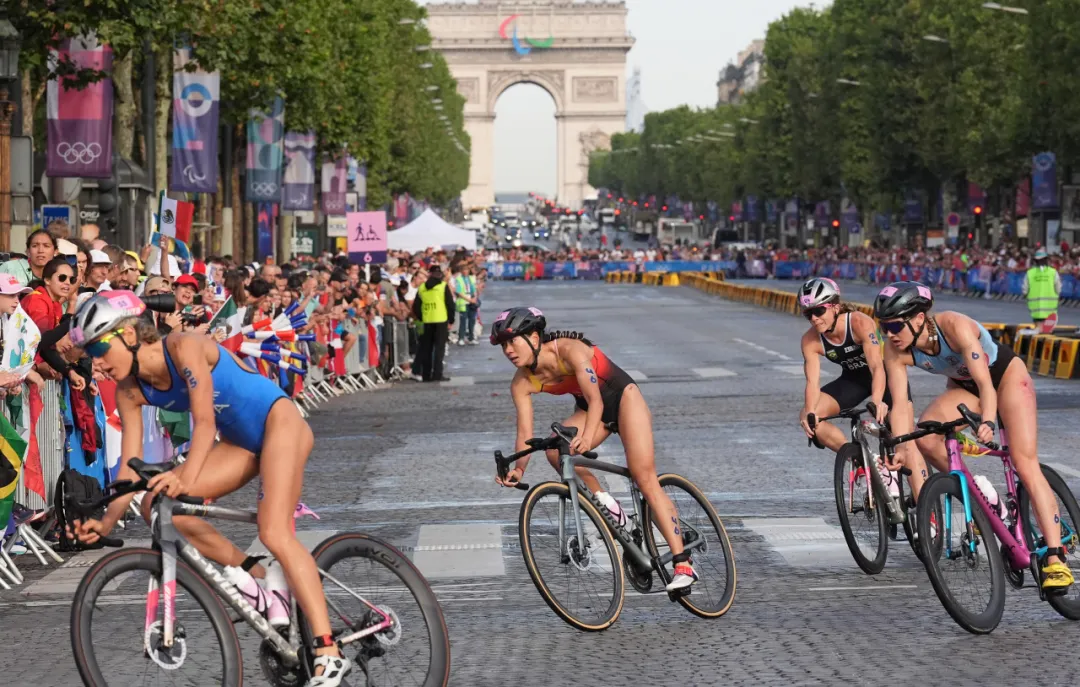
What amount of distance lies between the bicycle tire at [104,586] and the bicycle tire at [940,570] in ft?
10.1

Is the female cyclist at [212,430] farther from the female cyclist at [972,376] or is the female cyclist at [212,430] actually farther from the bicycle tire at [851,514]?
the bicycle tire at [851,514]

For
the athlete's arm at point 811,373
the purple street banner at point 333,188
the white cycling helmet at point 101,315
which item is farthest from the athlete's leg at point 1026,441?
Result: the purple street banner at point 333,188

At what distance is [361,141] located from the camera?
6075cm

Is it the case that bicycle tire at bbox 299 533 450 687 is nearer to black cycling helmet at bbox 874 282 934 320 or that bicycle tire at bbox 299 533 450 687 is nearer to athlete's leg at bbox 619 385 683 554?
athlete's leg at bbox 619 385 683 554

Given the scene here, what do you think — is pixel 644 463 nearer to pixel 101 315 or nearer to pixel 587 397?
pixel 587 397

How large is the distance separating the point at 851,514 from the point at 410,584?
4300mm

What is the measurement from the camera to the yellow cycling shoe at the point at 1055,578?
916cm

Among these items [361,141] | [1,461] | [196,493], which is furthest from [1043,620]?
[361,141]

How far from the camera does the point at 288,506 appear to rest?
7277 mm

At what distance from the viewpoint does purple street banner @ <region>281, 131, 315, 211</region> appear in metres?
47.9

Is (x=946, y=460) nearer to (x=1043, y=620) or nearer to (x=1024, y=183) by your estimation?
(x=1043, y=620)

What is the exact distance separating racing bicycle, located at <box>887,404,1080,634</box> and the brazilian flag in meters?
4.59

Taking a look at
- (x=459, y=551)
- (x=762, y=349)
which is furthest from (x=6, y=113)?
(x=762, y=349)

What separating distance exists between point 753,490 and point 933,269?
193 ft
